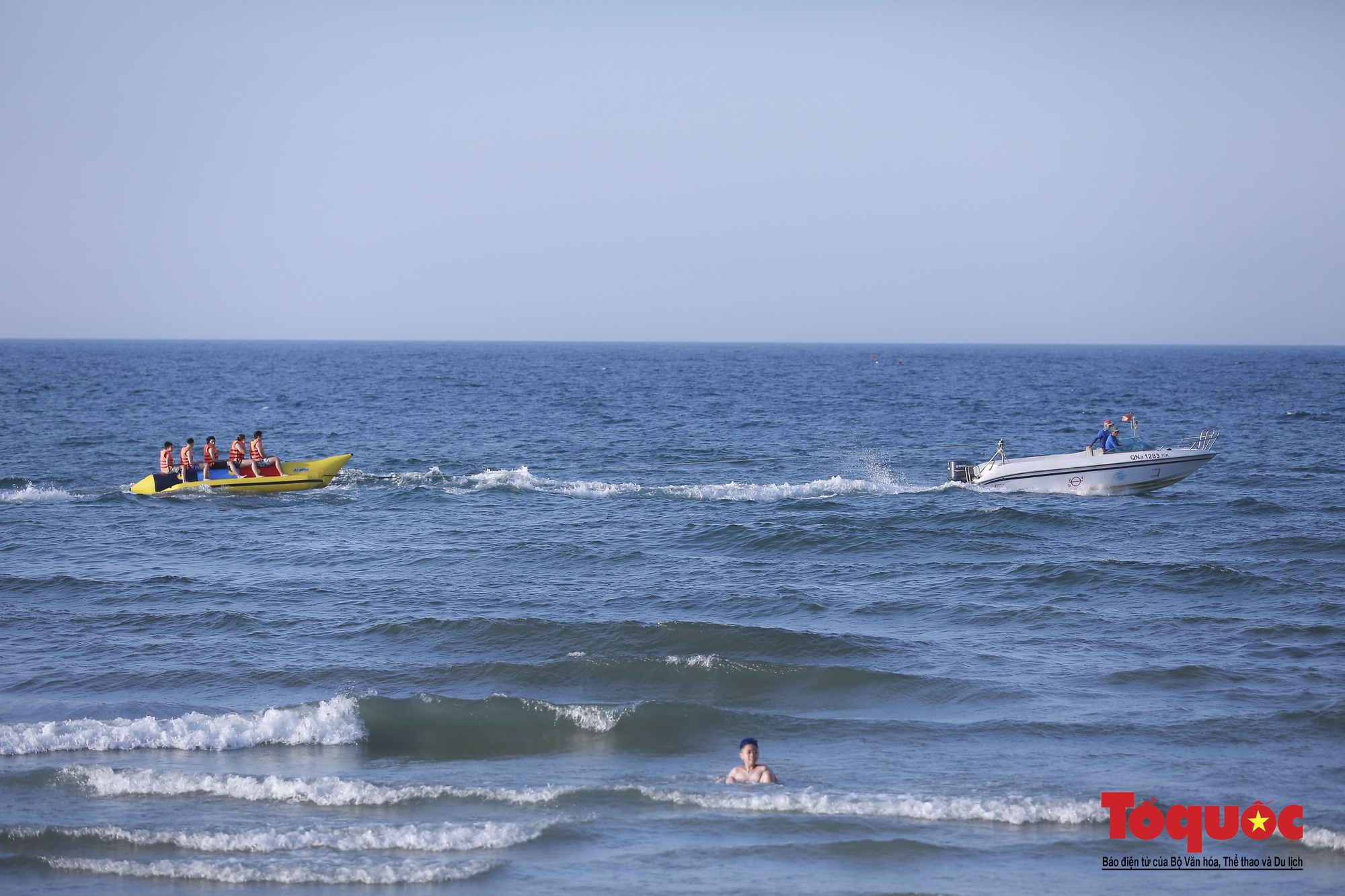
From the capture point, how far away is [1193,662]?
14312 millimetres

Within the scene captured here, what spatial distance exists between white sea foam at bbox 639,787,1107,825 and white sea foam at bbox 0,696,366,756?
4.37 m

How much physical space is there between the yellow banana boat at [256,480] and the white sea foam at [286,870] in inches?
811

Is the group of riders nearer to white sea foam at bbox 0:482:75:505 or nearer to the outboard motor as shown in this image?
white sea foam at bbox 0:482:75:505

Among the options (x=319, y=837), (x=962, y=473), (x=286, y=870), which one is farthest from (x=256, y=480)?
(x=286, y=870)

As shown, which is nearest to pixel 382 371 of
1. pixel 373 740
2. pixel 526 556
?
pixel 526 556

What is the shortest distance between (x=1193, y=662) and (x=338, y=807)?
35.3 ft

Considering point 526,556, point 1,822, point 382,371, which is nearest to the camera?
point 1,822

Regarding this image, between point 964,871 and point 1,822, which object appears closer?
point 964,871

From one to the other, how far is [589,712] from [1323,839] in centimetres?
753

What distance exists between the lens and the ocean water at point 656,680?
957cm

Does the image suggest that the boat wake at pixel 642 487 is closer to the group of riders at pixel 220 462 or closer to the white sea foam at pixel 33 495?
the group of riders at pixel 220 462

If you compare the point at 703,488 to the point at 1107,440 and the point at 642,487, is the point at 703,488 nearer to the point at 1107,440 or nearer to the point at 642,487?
the point at 642,487

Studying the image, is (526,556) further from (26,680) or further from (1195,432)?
(1195,432)

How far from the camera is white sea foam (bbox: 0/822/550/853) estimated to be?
960 cm
